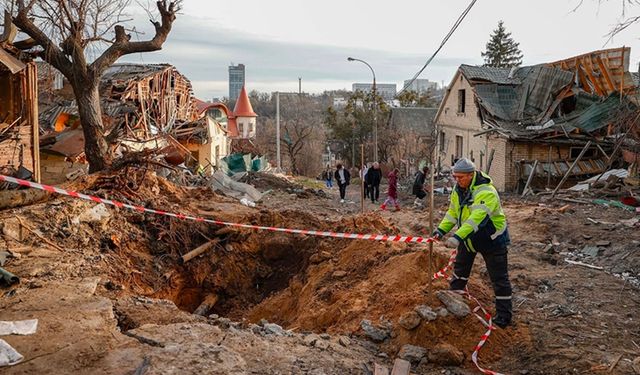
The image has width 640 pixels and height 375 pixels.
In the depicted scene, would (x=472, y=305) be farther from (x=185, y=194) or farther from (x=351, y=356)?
(x=185, y=194)

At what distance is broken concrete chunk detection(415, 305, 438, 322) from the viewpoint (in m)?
5.42

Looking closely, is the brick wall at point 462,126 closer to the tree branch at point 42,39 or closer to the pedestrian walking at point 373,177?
the pedestrian walking at point 373,177

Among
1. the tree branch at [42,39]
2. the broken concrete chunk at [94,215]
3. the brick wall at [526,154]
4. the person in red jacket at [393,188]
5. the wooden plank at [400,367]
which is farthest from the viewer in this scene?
the brick wall at [526,154]

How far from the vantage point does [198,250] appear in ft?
32.5

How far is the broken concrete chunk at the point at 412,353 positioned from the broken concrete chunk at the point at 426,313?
335 millimetres

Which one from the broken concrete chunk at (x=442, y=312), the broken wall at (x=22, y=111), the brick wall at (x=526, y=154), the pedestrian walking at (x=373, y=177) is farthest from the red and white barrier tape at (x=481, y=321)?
the brick wall at (x=526, y=154)

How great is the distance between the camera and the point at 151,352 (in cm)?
455

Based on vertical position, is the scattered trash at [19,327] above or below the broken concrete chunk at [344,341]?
above

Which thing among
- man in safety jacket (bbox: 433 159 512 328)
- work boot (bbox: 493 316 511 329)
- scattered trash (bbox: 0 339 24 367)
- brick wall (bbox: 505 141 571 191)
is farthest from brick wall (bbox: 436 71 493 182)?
scattered trash (bbox: 0 339 24 367)

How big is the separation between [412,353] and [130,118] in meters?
18.2

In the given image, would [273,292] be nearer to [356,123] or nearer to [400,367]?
[400,367]

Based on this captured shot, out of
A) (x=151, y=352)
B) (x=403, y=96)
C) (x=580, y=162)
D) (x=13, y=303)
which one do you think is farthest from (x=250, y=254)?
(x=403, y=96)

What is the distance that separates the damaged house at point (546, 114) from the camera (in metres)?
20.9

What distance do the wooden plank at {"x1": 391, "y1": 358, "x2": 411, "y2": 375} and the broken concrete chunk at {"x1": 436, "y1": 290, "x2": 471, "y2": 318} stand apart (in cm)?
98
